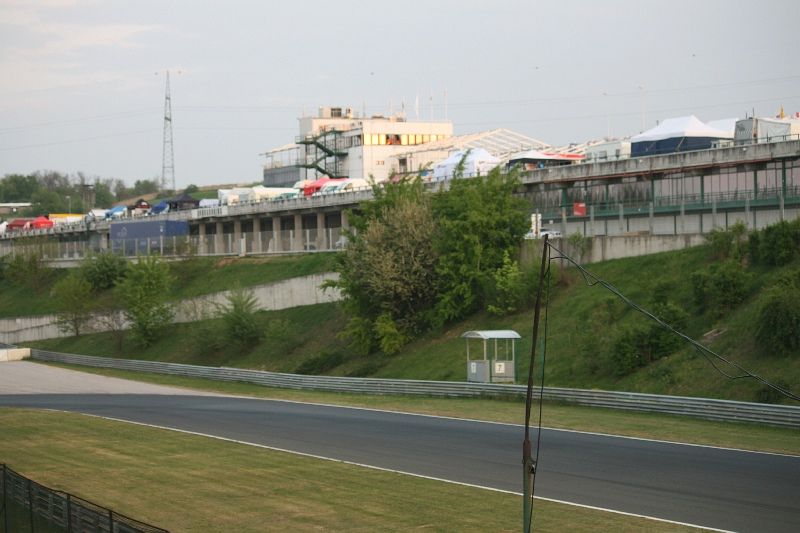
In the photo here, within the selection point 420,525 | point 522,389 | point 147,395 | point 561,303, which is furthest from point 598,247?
point 420,525

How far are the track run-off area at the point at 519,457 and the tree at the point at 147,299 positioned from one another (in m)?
28.2

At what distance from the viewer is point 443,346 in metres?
53.2

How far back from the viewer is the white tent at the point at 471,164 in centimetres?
7825

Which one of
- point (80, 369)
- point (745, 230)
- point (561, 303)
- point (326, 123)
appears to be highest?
point (326, 123)

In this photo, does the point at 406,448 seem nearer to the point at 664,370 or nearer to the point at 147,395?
the point at 664,370

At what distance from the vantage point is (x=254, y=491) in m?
24.8

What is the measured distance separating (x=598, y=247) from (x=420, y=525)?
110ft

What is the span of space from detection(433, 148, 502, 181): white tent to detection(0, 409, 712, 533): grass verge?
157ft

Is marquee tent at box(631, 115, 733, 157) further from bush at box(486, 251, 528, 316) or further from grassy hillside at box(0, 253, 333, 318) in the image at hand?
grassy hillside at box(0, 253, 333, 318)

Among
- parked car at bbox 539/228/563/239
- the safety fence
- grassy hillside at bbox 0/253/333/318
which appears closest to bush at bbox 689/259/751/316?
parked car at bbox 539/228/563/239

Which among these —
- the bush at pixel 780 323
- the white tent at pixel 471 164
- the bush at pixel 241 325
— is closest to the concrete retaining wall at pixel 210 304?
the bush at pixel 241 325

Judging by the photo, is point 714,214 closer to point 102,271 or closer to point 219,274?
point 219,274

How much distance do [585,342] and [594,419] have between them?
949cm

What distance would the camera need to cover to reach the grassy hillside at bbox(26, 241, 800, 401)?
3759 cm
